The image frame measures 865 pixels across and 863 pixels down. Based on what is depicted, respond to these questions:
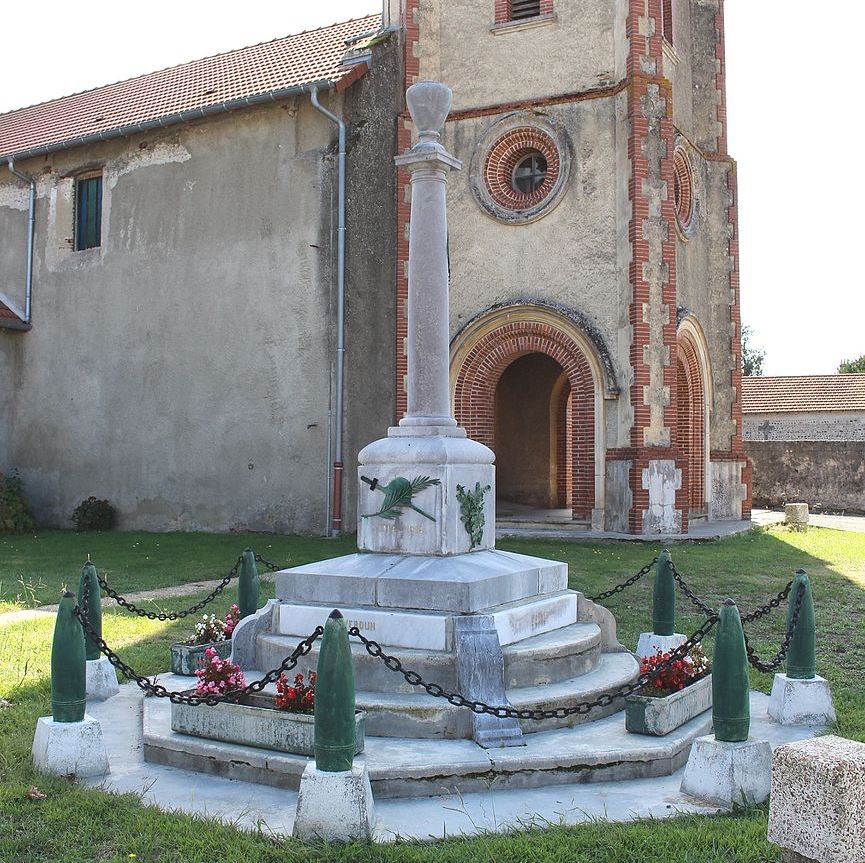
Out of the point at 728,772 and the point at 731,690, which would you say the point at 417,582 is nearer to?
the point at 731,690

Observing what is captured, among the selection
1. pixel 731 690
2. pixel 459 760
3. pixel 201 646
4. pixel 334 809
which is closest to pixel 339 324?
pixel 201 646

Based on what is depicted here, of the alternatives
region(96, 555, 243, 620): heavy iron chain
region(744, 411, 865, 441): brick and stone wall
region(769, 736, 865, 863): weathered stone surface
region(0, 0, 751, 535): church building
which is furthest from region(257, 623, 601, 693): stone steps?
region(744, 411, 865, 441): brick and stone wall

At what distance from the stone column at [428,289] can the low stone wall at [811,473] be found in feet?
69.1

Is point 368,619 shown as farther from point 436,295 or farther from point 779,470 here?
point 779,470

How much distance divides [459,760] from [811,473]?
23087 mm

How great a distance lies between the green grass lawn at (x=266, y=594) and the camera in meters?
4.12

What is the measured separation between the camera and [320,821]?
4273 mm

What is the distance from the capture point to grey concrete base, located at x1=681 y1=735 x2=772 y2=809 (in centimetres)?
475

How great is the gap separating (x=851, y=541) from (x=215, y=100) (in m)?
14.1

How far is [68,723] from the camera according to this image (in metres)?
5.21

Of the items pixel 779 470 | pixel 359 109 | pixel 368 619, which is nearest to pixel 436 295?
pixel 368 619

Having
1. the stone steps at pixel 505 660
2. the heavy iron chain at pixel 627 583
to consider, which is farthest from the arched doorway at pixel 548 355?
the stone steps at pixel 505 660

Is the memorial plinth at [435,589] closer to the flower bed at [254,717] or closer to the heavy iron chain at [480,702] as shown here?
the heavy iron chain at [480,702]

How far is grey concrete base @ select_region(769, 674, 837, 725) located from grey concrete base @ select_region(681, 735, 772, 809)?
4.28 feet
